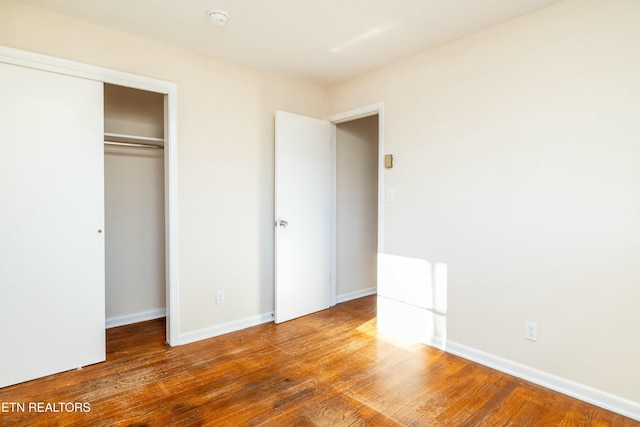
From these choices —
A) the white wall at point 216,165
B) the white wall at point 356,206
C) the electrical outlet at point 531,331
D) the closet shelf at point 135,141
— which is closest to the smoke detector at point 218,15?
→ the white wall at point 216,165

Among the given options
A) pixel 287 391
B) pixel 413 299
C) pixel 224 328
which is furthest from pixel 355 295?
pixel 287 391

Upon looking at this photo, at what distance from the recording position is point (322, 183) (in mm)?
3629

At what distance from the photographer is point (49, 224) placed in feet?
7.40

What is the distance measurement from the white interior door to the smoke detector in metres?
1.07

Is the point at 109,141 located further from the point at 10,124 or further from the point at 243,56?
the point at 243,56

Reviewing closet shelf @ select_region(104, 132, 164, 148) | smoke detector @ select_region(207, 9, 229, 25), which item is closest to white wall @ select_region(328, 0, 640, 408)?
smoke detector @ select_region(207, 9, 229, 25)

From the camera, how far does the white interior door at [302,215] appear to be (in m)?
3.30

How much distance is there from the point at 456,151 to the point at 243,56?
75.9 inches

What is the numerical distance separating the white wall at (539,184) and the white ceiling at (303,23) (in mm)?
223

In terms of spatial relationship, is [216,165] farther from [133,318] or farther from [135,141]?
[133,318]

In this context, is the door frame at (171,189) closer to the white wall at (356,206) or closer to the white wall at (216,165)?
the white wall at (216,165)

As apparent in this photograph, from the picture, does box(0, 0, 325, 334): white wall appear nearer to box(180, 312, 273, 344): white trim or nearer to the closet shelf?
box(180, 312, 273, 344): white trim

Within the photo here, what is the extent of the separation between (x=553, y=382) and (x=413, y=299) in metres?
1.08

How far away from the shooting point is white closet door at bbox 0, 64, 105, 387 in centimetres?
213
